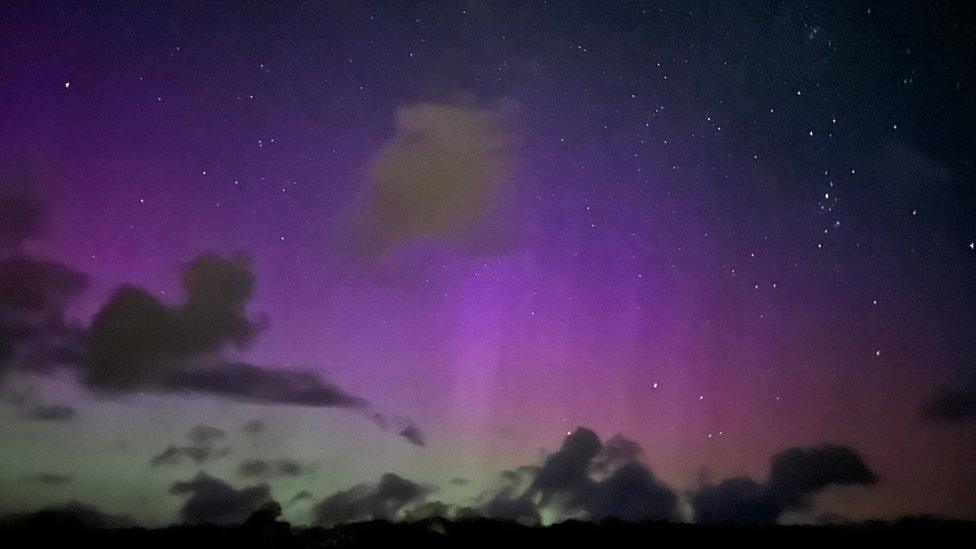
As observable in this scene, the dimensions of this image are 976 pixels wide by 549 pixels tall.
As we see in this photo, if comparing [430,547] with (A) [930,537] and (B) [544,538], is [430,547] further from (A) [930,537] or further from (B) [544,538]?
(A) [930,537]

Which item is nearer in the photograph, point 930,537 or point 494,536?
point 930,537

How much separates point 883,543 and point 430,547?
16.9m

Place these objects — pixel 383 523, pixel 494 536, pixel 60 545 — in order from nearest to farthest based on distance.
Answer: pixel 60 545
pixel 494 536
pixel 383 523

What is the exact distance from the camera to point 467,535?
97.6 ft

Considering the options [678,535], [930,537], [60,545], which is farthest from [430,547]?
[930,537]

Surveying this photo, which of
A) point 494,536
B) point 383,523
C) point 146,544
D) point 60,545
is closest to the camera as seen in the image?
point 60,545

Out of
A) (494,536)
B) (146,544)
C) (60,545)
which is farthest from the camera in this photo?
(494,536)

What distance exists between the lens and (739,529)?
101 feet

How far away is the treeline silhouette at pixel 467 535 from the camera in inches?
1066

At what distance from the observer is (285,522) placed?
2781 cm

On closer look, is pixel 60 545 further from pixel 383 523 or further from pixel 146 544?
pixel 383 523

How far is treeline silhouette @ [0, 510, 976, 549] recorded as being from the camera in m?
27.1

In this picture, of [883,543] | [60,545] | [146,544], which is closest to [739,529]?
[883,543]

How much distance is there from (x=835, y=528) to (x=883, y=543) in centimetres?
494
